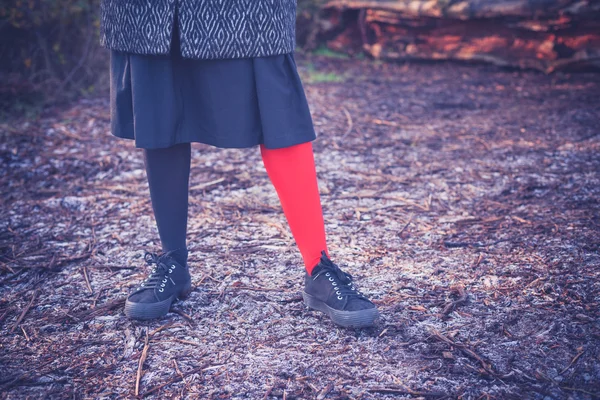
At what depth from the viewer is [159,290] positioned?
5.34ft

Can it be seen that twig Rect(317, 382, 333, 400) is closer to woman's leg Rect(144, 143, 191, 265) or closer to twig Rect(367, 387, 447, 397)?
twig Rect(367, 387, 447, 397)

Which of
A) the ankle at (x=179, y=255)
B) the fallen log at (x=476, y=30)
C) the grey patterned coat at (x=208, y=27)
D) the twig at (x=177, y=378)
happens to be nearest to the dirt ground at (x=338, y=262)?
the twig at (x=177, y=378)

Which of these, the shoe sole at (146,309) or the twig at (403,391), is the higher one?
the twig at (403,391)

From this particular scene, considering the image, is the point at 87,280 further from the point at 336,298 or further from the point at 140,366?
the point at 336,298

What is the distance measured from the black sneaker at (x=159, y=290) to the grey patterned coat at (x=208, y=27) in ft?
2.22

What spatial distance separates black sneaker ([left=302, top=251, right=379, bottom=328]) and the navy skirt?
16.9 inches

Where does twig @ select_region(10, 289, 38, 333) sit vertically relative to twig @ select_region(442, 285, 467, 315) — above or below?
below

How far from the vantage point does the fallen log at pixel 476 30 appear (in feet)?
14.8

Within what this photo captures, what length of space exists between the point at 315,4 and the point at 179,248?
18.1ft

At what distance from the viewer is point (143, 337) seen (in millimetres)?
1535

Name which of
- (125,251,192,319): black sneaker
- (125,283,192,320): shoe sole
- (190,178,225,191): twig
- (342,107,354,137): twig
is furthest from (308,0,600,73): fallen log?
(125,283,192,320): shoe sole

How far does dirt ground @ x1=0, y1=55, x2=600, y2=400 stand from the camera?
1353 mm

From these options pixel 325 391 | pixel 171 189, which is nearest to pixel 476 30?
pixel 171 189

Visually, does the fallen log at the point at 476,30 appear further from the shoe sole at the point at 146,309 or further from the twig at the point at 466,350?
the shoe sole at the point at 146,309
